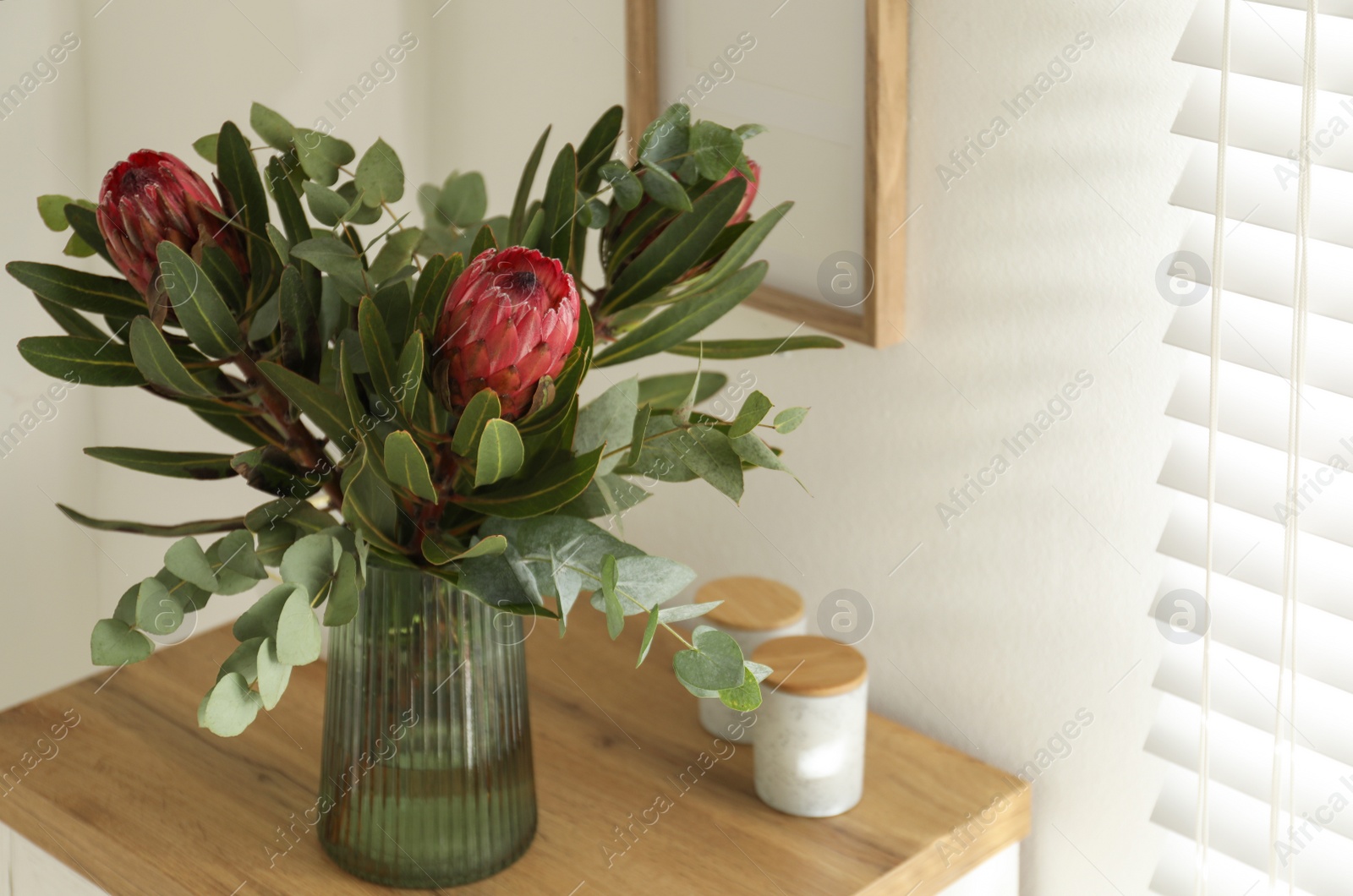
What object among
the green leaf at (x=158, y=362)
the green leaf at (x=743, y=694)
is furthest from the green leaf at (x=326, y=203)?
the green leaf at (x=743, y=694)

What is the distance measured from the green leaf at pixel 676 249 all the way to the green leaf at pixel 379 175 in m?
0.14

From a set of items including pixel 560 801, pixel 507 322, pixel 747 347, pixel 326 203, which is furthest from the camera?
pixel 560 801

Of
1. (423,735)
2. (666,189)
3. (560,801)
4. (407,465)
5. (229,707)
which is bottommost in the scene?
(560,801)

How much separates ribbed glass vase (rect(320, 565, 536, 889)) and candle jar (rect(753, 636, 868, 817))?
0.17 meters

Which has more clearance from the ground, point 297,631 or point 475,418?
point 475,418

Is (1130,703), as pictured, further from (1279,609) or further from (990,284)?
(990,284)

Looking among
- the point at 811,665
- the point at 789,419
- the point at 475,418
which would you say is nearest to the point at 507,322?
the point at 475,418

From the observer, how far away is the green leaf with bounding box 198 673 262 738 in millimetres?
641

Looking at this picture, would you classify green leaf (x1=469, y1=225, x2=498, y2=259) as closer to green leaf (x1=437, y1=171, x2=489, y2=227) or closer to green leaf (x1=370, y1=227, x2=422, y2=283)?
green leaf (x1=370, y1=227, x2=422, y2=283)

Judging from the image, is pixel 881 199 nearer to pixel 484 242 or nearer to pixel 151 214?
pixel 484 242

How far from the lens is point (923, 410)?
0.99m

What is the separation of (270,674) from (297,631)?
0.08ft

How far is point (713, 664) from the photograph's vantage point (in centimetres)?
68

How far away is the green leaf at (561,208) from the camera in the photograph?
0.76 meters
